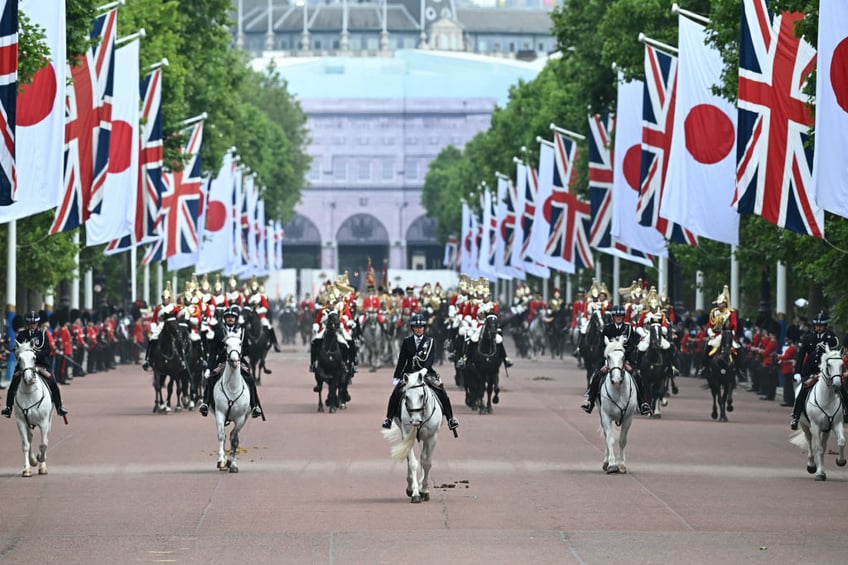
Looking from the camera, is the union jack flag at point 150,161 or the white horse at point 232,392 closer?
the white horse at point 232,392

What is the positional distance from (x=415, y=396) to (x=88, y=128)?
19777mm

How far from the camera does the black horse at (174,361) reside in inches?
1448

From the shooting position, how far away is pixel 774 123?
29391 mm

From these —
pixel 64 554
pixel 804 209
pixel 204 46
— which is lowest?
pixel 64 554

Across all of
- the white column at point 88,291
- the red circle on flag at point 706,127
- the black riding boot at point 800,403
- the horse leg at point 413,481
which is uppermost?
the red circle on flag at point 706,127

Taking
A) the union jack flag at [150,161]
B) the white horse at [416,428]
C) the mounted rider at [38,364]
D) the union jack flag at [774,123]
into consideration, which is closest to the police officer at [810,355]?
the union jack flag at [774,123]

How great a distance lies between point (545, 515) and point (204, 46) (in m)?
53.9

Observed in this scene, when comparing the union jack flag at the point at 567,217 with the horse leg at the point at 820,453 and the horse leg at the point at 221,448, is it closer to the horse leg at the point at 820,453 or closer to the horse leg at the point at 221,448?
the horse leg at the point at 820,453

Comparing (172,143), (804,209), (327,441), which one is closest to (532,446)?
(327,441)

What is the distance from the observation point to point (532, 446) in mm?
29750

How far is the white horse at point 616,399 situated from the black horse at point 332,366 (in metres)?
11.9

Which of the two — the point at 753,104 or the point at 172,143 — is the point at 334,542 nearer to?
→ the point at 753,104

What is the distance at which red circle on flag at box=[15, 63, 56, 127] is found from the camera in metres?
31.8

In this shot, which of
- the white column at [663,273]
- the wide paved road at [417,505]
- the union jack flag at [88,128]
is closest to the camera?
the wide paved road at [417,505]
